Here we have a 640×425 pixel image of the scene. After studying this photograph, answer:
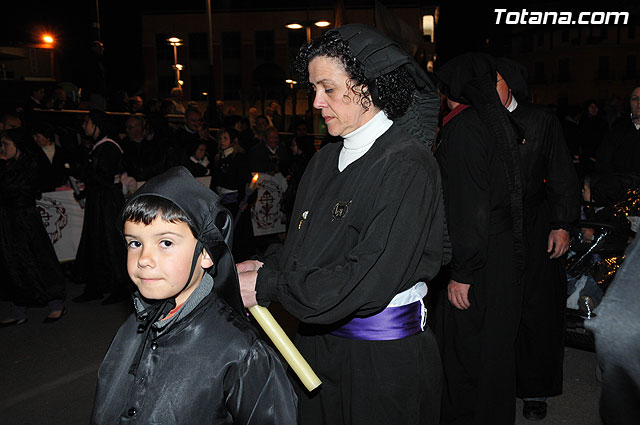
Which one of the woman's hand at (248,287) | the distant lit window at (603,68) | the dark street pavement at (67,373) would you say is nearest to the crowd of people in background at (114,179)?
the dark street pavement at (67,373)

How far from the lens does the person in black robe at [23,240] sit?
19.6 ft

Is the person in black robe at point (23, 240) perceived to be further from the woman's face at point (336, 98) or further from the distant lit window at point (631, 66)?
the distant lit window at point (631, 66)

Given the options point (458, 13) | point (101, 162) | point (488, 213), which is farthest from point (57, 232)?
point (458, 13)

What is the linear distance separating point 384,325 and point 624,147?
5.15 m

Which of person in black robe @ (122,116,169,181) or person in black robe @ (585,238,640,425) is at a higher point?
person in black robe @ (122,116,169,181)

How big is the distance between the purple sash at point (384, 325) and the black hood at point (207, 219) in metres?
0.43

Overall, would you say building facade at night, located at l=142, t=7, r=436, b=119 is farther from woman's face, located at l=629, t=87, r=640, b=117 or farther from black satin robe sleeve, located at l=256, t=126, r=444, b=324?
black satin robe sleeve, located at l=256, t=126, r=444, b=324

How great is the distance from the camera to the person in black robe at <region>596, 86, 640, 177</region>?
6.06 m

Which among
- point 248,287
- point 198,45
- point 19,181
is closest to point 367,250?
point 248,287

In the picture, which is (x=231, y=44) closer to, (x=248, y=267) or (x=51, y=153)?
(x=51, y=153)

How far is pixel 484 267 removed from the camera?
3.47 metres

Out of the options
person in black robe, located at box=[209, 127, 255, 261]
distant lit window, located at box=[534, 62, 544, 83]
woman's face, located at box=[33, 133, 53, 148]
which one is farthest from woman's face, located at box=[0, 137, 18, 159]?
distant lit window, located at box=[534, 62, 544, 83]

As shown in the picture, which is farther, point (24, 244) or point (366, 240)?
point (24, 244)

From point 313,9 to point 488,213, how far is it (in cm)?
4006
